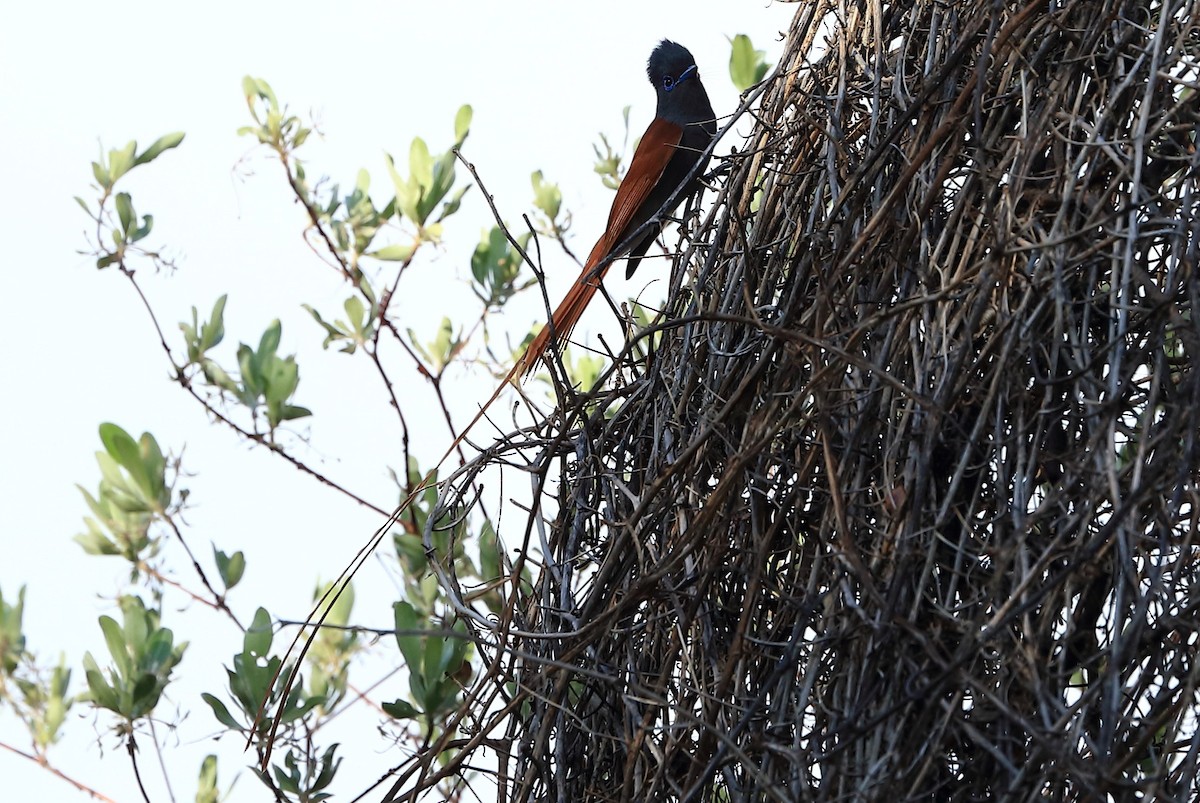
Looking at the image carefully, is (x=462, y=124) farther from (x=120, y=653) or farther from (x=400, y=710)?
(x=400, y=710)

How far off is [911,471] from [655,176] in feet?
3.65

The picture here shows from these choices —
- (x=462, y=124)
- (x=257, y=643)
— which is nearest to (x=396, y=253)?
(x=462, y=124)

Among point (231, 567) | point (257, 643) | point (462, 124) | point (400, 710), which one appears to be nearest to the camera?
point (400, 710)

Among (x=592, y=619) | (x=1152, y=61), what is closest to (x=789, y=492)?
(x=592, y=619)

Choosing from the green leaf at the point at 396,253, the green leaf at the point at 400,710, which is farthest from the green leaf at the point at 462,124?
the green leaf at the point at 400,710

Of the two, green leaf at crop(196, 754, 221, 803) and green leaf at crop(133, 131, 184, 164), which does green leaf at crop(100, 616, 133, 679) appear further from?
green leaf at crop(133, 131, 184, 164)

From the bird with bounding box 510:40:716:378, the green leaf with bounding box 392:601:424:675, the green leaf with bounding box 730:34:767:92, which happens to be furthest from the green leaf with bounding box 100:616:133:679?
the green leaf with bounding box 730:34:767:92

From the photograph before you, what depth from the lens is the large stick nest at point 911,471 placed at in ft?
3.11

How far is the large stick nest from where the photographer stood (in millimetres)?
949

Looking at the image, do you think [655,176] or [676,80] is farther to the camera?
[676,80]

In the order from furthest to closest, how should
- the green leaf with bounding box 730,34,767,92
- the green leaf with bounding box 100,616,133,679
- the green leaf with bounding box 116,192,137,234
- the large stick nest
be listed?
the green leaf with bounding box 116,192,137,234 < the green leaf with bounding box 730,34,767,92 < the green leaf with bounding box 100,616,133,679 < the large stick nest

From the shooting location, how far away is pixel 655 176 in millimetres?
2059

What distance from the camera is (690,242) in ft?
4.71

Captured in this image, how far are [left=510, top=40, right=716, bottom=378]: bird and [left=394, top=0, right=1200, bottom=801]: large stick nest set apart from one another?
28cm
